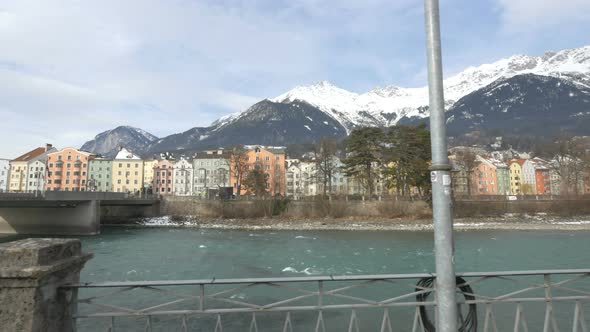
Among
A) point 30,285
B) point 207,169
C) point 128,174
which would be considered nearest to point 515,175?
point 207,169

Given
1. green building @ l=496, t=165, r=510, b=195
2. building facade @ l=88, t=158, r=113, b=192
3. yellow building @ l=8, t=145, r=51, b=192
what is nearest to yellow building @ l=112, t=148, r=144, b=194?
building facade @ l=88, t=158, r=113, b=192

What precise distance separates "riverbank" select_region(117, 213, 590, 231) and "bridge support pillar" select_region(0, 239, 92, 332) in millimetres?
42689

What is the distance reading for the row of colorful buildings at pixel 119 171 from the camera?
3568 inches

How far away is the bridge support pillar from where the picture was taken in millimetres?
2971

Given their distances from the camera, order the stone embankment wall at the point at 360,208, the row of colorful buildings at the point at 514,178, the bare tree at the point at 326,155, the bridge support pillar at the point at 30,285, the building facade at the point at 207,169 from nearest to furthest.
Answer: the bridge support pillar at the point at 30,285
the stone embankment wall at the point at 360,208
the bare tree at the point at 326,155
the building facade at the point at 207,169
the row of colorful buildings at the point at 514,178

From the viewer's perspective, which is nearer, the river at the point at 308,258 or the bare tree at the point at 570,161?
the river at the point at 308,258

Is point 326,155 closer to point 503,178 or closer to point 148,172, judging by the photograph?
point 148,172

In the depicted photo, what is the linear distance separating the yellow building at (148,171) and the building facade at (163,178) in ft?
2.80

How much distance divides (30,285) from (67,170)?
110055 millimetres

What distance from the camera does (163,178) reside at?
10012cm

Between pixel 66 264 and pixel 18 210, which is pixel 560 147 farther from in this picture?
pixel 18 210

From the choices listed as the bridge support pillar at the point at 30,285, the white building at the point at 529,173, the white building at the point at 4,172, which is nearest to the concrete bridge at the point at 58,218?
the bridge support pillar at the point at 30,285

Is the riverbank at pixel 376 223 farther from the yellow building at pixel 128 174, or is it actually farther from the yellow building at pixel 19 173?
the yellow building at pixel 19 173

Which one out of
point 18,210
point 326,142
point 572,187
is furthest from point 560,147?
point 18,210
